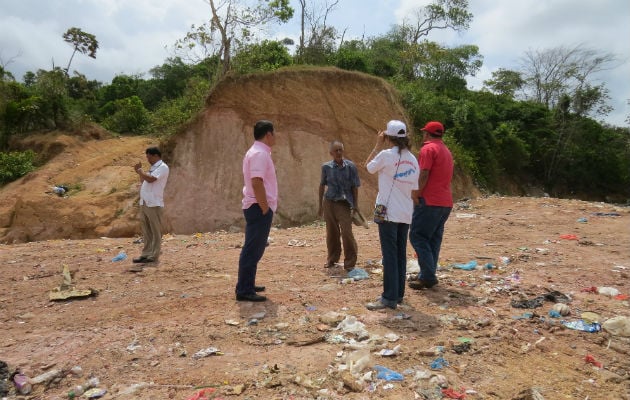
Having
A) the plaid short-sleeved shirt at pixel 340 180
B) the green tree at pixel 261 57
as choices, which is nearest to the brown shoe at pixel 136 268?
the plaid short-sleeved shirt at pixel 340 180

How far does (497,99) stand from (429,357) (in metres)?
20.4

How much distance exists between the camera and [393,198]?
3.93m

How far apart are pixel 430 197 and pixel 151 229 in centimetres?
380

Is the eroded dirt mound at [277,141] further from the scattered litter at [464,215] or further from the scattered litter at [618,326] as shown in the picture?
the scattered litter at [618,326]

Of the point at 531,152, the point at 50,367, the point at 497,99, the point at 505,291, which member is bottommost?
the point at 50,367

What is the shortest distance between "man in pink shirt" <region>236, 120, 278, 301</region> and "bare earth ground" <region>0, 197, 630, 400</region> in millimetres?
246

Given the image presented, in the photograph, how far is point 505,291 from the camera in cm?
447

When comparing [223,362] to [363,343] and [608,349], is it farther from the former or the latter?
[608,349]

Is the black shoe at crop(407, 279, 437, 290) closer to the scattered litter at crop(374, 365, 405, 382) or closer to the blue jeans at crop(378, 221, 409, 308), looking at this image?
the blue jeans at crop(378, 221, 409, 308)

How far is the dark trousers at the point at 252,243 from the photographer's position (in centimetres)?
421

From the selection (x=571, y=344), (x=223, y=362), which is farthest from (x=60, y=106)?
(x=571, y=344)

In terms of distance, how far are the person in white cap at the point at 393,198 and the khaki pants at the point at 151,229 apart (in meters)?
3.42

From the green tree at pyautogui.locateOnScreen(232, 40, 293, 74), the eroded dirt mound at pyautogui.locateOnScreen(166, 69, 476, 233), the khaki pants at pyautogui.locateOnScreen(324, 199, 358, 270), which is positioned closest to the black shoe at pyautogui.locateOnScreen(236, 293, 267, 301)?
the khaki pants at pyautogui.locateOnScreen(324, 199, 358, 270)

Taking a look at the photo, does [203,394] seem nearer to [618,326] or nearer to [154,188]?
[618,326]
